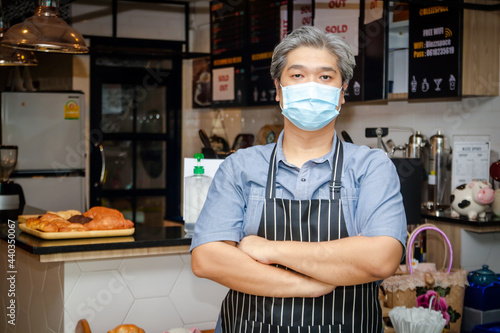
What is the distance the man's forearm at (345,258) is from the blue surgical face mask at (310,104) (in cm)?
32

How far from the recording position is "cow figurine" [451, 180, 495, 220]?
3.73 meters

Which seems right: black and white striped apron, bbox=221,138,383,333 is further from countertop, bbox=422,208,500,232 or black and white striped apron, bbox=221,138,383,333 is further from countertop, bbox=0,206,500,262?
countertop, bbox=422,208,500,232

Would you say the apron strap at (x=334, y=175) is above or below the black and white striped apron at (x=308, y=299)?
above

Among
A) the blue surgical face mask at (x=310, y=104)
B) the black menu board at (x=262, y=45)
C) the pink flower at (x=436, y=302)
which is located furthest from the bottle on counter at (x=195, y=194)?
the black menu board at (x=262, y=45)

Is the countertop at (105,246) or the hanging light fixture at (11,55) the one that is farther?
the hanging light fixture at (11,55)

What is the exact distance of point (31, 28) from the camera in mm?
3195

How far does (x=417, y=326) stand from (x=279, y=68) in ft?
4.07

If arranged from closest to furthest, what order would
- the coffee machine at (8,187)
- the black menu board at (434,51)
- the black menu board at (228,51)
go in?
the black menu board at (434,51)
the coffee machine at (8,187)
the black menu board at (228,51)

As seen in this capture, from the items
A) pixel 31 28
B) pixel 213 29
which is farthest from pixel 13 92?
pixel 31 28

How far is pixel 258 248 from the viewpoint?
5.27 ft

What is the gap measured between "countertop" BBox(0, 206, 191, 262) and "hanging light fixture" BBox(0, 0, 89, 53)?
100cm

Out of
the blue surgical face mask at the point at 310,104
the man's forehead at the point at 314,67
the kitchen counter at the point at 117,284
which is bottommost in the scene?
the kitchen counter at the point at 117,284

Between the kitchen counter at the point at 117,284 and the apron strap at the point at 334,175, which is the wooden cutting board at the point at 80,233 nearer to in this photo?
the kitchen counter at the point at 117,284

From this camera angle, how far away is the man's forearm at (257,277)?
1.59 metres
